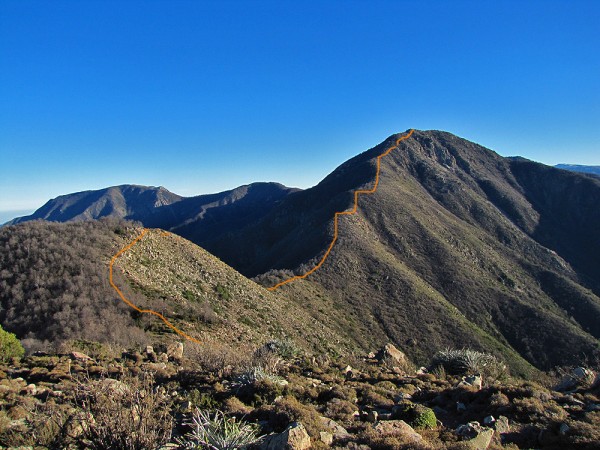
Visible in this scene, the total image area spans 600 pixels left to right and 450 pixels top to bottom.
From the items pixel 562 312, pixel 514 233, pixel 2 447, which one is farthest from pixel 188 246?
pixel 514 233

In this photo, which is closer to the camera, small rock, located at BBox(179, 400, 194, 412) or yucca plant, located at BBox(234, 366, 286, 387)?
small rock, located at BBox(179, 400, 194, 412)

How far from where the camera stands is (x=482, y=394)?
7438 mm

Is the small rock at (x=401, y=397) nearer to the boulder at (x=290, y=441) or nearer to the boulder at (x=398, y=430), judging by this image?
the boulder at (x=398, y=430)

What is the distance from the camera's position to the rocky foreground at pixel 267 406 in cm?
504

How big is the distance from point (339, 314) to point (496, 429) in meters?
32.0

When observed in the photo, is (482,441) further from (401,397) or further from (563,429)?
(401,397)

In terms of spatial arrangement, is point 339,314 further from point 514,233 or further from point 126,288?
point 514,233

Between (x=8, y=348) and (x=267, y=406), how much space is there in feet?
26.9

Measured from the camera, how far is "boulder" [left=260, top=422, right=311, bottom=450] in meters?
Answer: 4.71

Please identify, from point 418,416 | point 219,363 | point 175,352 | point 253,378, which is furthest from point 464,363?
point 175,352

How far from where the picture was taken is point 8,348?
1051cm

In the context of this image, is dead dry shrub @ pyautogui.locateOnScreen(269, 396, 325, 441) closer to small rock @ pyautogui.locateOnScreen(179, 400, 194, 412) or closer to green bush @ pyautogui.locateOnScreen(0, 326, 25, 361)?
small rock @ pyautogui.locateOnScreen(179, 400, 194, 412)

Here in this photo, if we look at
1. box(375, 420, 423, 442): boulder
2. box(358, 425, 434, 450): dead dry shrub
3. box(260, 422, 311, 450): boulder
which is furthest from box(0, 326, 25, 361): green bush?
box(375, 420, 423, 442): boulder

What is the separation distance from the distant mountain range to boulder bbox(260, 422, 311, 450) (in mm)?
24650
